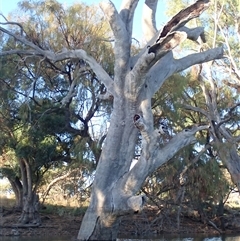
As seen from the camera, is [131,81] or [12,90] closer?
[131,81]

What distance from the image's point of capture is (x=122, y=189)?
35.0 ft

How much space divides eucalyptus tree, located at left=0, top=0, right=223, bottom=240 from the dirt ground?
4671 mm

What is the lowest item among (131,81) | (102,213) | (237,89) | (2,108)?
(102,213)

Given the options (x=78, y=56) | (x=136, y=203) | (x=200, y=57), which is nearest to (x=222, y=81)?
(x=200, y=57)

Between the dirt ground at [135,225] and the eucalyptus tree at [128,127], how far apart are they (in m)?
4.67

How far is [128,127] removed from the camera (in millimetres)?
11281

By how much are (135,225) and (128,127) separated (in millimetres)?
5618

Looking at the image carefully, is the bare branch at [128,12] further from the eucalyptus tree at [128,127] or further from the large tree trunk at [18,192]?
the large tree trunk at [18,192]

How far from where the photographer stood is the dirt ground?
51.6 ft

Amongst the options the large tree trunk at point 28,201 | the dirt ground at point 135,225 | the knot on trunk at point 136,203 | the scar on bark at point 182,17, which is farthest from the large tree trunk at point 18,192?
the scar on bark at point 182,17

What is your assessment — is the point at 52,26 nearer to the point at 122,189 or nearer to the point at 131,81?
the point at 131,81

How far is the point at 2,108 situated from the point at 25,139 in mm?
1227

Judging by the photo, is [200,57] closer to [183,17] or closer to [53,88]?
[183,17]

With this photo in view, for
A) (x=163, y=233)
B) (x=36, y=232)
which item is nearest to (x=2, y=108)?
(x=36, y=232)
